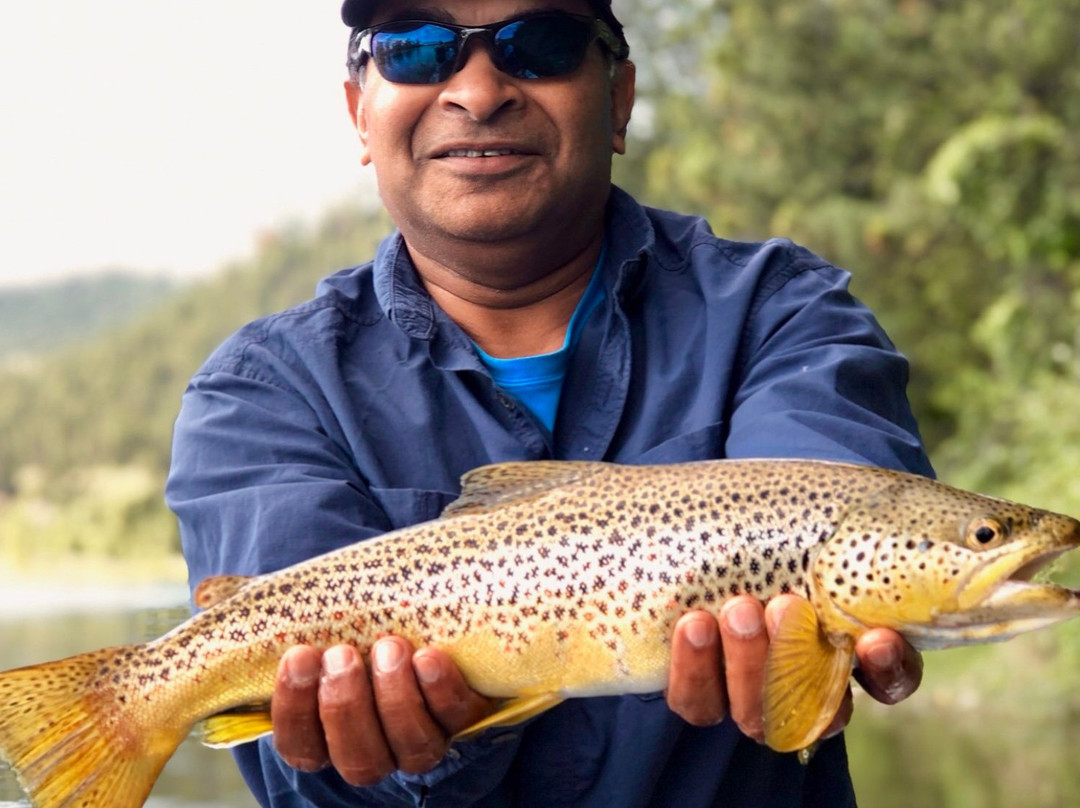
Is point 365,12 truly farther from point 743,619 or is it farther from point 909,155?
point 909,155

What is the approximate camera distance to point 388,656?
2.80 meters

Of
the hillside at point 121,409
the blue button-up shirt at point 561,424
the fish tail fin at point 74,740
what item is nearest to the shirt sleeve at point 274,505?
the blue button-up shirt at point 561,424

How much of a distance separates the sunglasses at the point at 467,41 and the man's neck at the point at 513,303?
0.50m

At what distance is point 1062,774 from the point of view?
12.3m

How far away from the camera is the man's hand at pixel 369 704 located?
2.79 m

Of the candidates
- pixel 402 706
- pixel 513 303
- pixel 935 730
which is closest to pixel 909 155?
pixel 935 730

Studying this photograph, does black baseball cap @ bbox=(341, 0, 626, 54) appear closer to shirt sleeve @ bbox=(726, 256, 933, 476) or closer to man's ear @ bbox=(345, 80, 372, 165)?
man's ear @ bbox=(345, 80, 372, 165)

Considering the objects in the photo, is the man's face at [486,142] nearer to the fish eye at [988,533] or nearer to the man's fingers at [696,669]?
the man's fingers at [696,669]

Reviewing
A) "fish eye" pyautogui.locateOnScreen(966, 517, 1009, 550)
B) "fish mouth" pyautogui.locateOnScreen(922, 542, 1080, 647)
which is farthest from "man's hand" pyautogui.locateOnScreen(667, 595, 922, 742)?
"fish eye" pyautogui.locateOnScreen(966, 517, 1009, 550)

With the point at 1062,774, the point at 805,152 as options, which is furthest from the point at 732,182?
the point at 1062,774

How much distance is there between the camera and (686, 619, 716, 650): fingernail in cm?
269

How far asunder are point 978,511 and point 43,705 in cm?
193

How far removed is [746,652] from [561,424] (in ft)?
3.06

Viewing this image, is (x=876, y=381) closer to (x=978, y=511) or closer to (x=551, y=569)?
(x=978, y=511)
